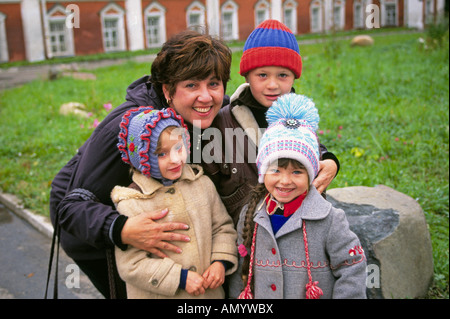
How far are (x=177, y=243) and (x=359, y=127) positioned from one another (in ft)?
15.9

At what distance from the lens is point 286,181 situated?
77.6 inches

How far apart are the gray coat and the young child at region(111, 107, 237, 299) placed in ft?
0.78

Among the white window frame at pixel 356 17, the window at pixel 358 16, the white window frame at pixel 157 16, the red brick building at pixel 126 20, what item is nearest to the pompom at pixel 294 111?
the red brick building at pixel 126 20

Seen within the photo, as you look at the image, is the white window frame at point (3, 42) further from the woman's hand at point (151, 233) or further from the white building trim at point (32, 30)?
the woman's hand at point (151, 233)

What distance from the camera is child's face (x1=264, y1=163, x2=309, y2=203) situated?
1981 mm

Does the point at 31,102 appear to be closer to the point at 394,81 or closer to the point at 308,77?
the point at 308,77

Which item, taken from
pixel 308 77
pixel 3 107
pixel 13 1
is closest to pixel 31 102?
pixel 3 107

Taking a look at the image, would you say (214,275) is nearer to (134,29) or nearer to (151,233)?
(151,233)

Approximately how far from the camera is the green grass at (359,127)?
15.7 feet

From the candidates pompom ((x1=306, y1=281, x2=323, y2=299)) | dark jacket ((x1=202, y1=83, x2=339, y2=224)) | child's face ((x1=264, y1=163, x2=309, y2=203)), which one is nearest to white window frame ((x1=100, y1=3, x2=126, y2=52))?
dark jacket ((x1=202, y1=83, x2=339, y2=224))

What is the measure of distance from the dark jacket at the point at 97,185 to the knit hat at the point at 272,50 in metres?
0.53

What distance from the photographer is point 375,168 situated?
5.16 meters

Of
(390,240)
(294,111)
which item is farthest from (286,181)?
(390,240)

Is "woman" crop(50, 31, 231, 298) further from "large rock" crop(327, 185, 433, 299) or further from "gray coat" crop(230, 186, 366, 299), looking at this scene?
"large rock" crop(327, 185, 433, 299)
